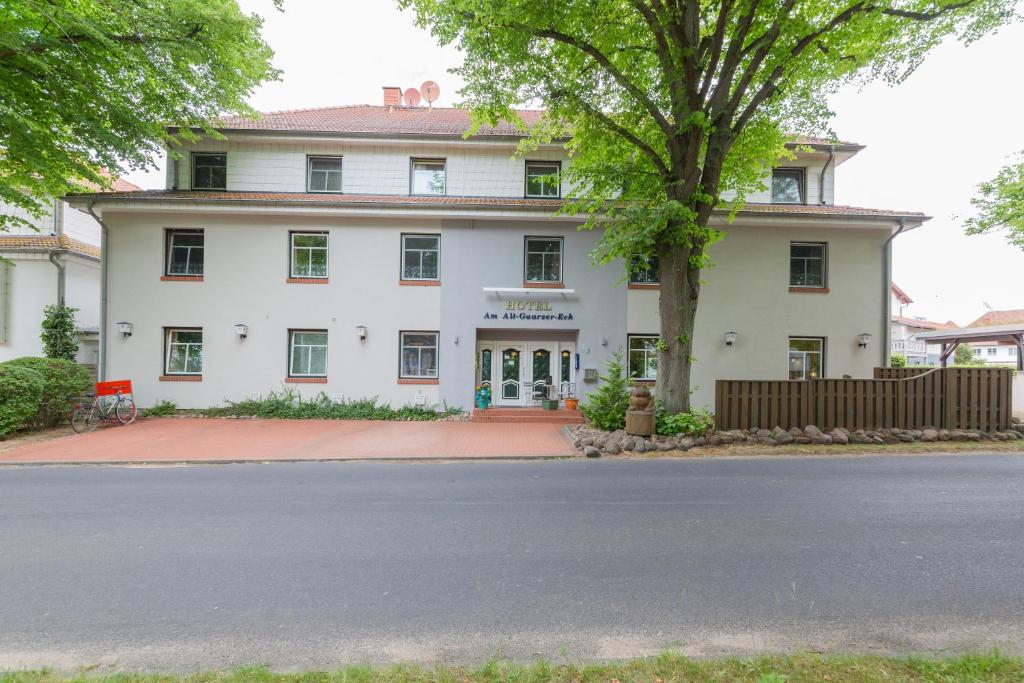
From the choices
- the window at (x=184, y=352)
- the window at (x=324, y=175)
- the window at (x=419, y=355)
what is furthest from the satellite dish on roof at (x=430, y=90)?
the window at (x=184, y=352)

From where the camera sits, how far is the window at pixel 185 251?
567 inches

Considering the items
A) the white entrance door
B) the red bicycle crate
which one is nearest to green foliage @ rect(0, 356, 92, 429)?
the red bicycle crate

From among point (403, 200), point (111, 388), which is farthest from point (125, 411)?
point (403, 200)

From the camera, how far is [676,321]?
10320mm

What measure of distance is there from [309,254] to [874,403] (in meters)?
15.3

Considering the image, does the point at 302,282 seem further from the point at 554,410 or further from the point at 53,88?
the point at 554,410

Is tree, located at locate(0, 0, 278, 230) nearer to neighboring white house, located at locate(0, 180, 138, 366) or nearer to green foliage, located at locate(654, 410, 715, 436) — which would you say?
neighboring white house, located at locate(0, 180, 138, 366)

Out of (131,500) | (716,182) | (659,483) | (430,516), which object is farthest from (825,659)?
(716,182)

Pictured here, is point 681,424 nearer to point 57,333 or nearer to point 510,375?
point 510,375

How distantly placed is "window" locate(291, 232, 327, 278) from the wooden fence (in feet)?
38.1

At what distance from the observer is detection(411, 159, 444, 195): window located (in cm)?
1546

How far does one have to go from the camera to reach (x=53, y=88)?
10.6 m

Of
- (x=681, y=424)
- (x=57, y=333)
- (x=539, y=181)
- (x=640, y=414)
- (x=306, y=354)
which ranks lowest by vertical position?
(x=681, y=424)

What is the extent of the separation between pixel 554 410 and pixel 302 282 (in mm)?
8496
